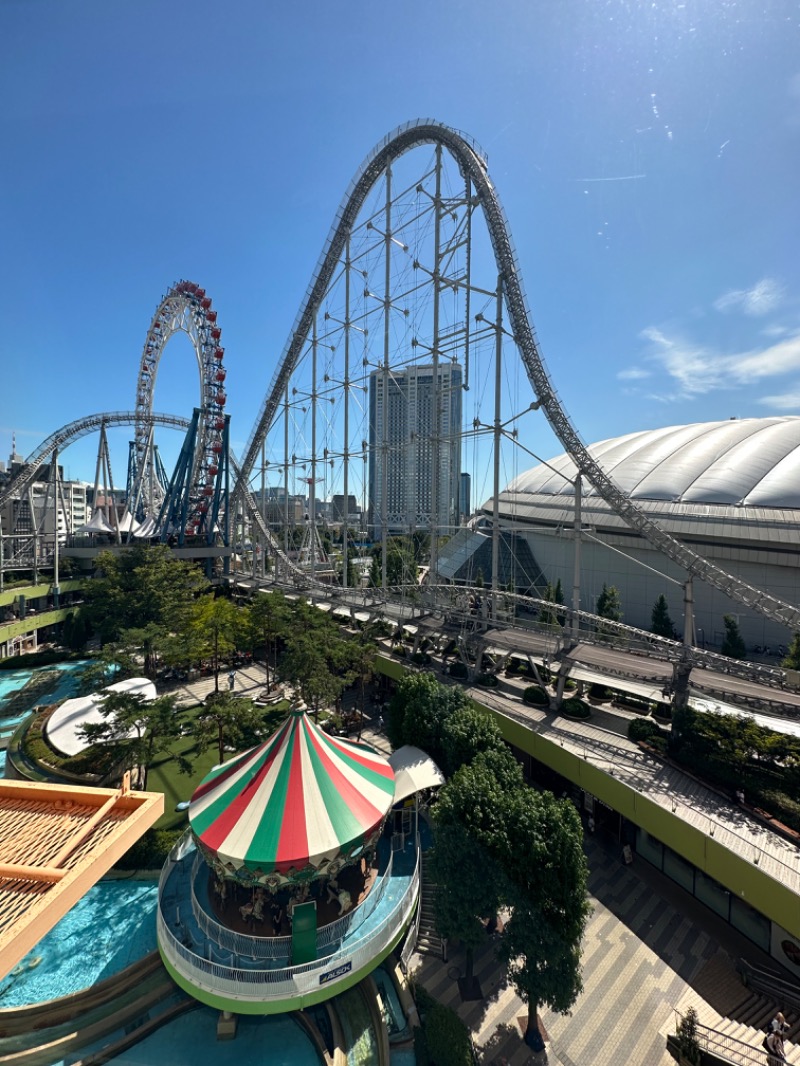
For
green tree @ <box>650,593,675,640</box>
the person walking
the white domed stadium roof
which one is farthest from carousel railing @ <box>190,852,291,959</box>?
the white domed stadium roof

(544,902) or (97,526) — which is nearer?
(544,902)

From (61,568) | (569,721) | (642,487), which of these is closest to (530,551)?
(642,487)

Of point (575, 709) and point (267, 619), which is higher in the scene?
point (267, 619)

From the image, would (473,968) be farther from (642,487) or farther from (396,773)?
(642,487)

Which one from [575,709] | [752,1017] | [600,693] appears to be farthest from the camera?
[600,693]

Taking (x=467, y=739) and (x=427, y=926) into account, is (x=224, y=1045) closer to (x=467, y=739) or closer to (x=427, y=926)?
(x=427, y=926)

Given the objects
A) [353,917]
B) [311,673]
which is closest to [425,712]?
[311,673]
